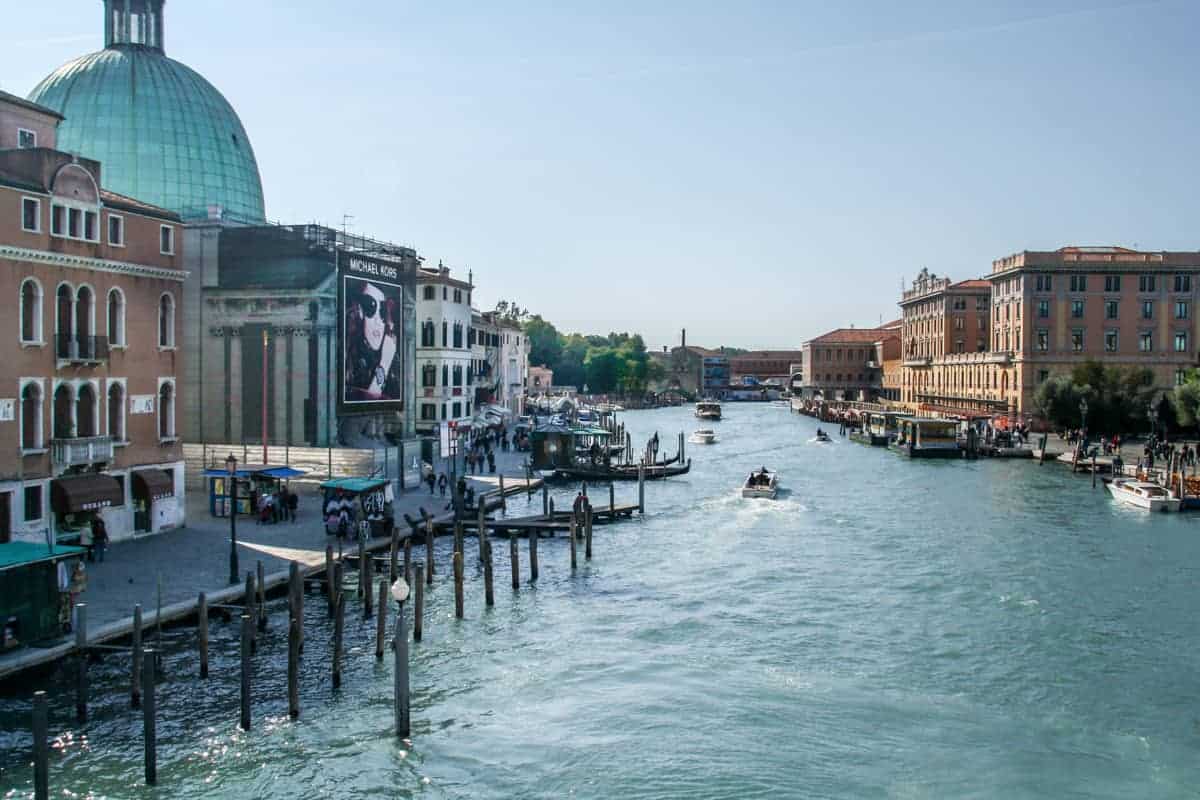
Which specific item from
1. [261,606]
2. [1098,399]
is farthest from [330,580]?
[1098,399]

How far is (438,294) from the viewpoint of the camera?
211ft

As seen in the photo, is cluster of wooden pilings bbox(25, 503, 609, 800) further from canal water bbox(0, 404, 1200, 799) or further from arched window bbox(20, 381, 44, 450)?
arched window bbox(20, 381, 44, 450)

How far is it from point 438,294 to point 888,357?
102m

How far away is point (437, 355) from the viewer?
2525 inches

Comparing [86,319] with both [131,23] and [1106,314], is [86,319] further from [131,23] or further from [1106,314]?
[1106,314]

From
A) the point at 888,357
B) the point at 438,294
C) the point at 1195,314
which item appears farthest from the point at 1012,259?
the point at 888,357

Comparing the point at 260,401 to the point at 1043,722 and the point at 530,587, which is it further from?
the point at 1043,722

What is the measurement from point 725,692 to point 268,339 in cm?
3054

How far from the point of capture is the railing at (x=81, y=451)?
27859 millimetres

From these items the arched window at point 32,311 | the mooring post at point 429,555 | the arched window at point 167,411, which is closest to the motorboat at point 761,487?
the mooring post at point 429,555

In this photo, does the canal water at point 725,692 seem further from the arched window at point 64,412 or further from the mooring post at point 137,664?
the arched window at point 64,412

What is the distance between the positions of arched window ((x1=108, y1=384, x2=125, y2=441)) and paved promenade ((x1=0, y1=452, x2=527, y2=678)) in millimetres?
3084

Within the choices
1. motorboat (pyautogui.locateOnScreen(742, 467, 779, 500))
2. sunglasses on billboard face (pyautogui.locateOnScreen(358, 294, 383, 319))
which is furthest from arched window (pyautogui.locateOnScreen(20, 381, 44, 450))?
motorboat (pyautogui.locateOnScreen(742, 467, 779, 500))

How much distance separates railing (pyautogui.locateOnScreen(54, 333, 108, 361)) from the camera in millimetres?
28297
